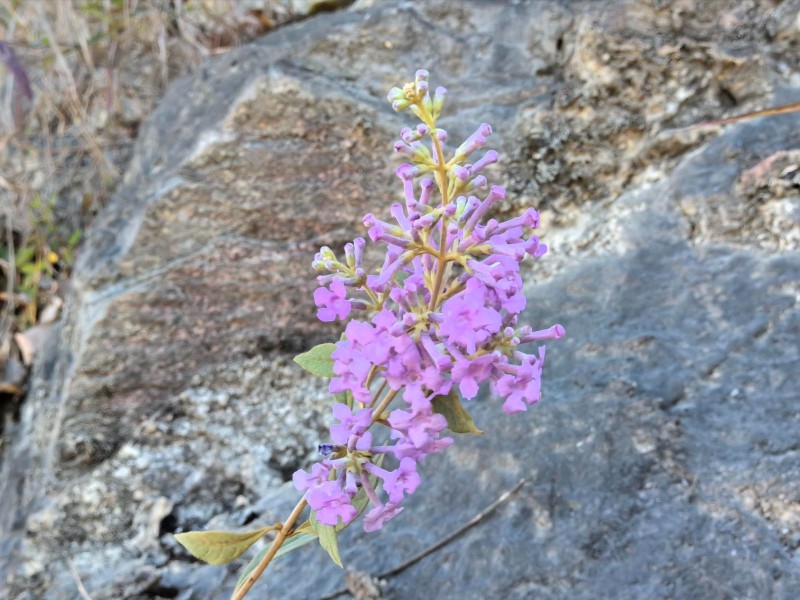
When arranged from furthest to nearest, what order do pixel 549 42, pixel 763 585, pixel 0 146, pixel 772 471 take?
pixel 0 146, pixel 549 42, pixel 772 471, pixel 763 585

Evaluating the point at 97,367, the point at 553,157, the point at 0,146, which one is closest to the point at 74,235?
the point at 0,146

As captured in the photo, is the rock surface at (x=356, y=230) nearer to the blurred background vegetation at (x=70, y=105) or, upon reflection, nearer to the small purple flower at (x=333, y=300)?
the blurred background vegetation at (x=70, y=105)

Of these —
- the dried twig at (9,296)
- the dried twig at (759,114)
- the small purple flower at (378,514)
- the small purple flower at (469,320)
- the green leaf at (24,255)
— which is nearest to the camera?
the small purple flower at (469,320)

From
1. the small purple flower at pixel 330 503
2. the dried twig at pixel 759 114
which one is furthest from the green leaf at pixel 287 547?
the dried twig at pixel 759 114

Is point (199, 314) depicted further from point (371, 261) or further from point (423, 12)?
point (423, 12)

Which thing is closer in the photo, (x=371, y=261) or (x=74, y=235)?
(x=371, y=261)

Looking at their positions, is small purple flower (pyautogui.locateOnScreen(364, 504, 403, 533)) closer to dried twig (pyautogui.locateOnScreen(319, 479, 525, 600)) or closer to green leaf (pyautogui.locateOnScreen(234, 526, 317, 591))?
green leaf (pyautogui.locateOnScreen(234, 526, 317, 591))
